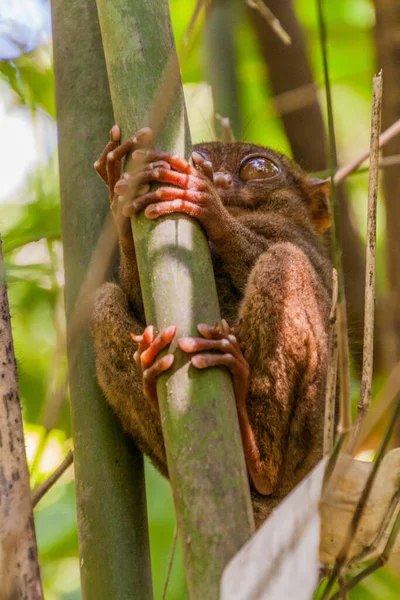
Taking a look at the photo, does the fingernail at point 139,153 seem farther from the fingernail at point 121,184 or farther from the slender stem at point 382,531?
the slender stem at point 382,531

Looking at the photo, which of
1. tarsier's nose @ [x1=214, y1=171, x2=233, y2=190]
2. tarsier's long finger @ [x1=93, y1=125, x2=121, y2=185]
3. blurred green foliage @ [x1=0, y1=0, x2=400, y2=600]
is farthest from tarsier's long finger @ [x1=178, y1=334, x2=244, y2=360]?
tarsier's nose @ [x1=214, y1=171, x2=233, y2=190]

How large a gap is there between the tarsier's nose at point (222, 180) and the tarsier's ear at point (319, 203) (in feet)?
2.72

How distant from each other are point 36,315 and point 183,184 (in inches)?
90.1

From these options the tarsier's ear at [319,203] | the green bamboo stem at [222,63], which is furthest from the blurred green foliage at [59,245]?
the tarsier's ear at [319,203]

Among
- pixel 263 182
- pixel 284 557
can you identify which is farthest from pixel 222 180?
pixel 284 557

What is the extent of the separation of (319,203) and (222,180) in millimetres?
1063

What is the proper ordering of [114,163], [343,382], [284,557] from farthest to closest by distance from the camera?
[114,163], [343,382], [284,557]

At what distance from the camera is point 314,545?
1.66 m

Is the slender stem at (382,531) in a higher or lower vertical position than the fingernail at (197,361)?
lower

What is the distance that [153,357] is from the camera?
2.64m

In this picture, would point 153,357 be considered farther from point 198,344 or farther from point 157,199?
point 157,199

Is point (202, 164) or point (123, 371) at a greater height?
point (202, 164)

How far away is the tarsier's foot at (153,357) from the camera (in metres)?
2.42

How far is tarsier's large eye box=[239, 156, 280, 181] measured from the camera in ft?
16.3
